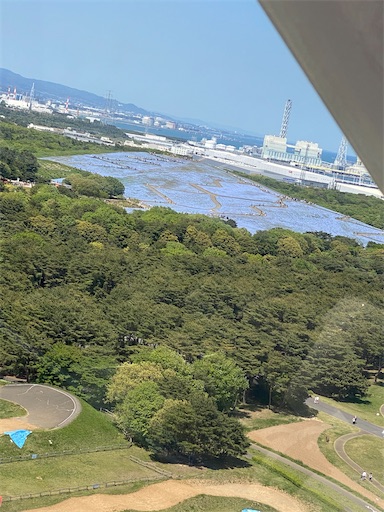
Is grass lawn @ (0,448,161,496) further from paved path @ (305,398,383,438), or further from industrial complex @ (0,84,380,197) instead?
industrial complex @ (0,84,380,197)

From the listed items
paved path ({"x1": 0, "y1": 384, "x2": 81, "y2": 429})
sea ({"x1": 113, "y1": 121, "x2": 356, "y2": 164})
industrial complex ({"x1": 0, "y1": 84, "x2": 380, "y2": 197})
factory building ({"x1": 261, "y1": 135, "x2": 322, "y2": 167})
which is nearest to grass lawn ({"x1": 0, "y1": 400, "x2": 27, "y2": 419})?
paved path ({"x1": 0, "y1": 384, "x2": 81, "y2": 429})

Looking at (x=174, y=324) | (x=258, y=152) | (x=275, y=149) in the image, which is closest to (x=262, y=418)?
(x=174, y=324)

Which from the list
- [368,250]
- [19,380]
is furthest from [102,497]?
[368,250]

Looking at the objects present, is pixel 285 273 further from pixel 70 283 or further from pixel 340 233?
pixel 340 233

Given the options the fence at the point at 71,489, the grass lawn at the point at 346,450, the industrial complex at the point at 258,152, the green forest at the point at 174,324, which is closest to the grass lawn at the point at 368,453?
the grass lawn at the point at 346,450

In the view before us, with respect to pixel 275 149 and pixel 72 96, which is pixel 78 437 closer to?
pixel 275 149

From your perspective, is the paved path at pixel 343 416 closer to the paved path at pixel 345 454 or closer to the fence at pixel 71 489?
the paved path at pixel 345 454
